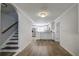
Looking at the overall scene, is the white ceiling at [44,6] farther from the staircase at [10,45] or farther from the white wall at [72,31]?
the staircase at [10,45]

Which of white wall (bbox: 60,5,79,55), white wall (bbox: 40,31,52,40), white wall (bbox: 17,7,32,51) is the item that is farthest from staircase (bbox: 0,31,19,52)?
white wall (bbox: 40,31,52,40)

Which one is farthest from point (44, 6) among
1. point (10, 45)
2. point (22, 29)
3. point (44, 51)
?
point (10, 45)

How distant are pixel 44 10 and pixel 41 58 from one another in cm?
392

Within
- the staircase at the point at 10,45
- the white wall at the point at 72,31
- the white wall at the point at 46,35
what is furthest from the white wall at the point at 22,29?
the white wall at the point at 46,35

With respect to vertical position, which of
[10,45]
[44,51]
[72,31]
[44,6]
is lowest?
[44,51]

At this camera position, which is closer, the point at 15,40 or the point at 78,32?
the point at 78,32

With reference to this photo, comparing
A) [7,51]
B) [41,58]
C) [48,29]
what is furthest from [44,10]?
[48,29]

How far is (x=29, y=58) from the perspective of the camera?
4.41ft

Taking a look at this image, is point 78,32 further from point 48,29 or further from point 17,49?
point 48,29

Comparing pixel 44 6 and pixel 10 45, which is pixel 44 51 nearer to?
pixel 10 45

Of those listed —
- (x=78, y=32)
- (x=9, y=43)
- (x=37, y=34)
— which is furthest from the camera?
(x=37, y=34)

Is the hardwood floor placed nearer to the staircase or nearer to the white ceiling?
the staircase

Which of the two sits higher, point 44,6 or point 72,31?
point 44,6

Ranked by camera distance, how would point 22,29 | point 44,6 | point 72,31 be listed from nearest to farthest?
point 72,31 → point 44,6 → point 22,29
